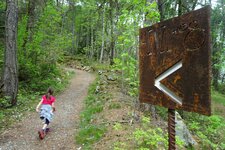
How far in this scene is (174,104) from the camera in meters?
2.27

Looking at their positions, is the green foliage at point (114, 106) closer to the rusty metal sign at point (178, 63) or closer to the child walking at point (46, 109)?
the child walking at point (46, 109)

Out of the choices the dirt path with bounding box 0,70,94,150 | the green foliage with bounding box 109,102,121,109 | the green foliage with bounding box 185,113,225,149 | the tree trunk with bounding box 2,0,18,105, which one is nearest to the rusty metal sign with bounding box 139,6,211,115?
the dirt path with bounding box 0,70,94,150

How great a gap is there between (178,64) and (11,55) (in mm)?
8592

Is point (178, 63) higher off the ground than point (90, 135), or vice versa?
point (178, 63)

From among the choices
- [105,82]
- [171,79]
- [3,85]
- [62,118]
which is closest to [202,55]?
[171,79]

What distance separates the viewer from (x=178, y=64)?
7.33 ft

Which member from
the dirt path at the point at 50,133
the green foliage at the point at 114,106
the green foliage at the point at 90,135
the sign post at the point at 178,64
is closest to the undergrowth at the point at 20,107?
the dirt path at the point at 50,133

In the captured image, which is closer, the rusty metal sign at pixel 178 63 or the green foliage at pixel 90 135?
the rusty metal sign at pixel 178 63

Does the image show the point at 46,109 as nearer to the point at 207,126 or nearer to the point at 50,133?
the point at 50,133

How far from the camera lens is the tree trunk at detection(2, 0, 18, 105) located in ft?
29.7

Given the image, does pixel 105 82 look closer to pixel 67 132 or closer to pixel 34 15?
pixel 34 15

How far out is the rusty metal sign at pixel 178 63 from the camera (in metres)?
1.98

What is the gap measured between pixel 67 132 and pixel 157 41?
5.59 m

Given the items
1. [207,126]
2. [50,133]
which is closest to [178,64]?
[50,133]
